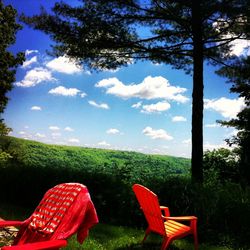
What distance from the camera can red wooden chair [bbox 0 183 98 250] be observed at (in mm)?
4258

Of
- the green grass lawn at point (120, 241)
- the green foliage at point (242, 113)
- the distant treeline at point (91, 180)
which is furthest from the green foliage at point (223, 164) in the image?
the green grass lawn at point (120, 241)

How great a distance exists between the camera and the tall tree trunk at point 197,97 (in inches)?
479

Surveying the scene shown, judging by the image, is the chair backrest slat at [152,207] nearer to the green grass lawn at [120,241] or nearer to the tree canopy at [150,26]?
the green grass lawn at [120,241]

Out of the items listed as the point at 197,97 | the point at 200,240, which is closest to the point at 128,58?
the point at 197,97

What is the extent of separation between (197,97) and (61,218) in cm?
854

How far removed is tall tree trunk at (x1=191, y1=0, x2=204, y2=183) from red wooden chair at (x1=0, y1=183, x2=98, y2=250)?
772cm

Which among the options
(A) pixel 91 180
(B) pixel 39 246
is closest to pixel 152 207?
(B) pixel 39 246

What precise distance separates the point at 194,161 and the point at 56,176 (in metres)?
4.03

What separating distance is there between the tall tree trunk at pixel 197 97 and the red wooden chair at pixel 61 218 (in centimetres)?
772

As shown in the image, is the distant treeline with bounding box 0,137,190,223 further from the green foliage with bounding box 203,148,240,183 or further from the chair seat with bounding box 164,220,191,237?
the green foliage with bounding box 203,148,240,183

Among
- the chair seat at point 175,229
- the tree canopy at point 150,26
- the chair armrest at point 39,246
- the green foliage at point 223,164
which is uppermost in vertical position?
the tree canopy at point 150,26

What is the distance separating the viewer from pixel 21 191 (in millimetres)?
10375

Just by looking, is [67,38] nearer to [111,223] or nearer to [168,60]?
[168,60]

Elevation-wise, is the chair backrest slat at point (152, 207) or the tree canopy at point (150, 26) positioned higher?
the tree canopy at point (150, 26)
